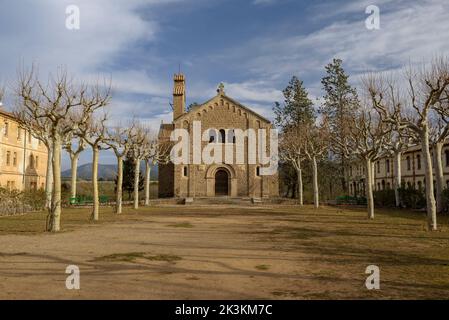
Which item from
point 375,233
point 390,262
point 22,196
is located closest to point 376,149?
point 375,233

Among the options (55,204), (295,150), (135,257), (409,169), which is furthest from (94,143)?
(409,169)

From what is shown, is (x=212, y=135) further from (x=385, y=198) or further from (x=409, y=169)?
(x=409, y=169)

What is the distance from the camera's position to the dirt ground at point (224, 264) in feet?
20.9

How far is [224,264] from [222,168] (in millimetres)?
33366

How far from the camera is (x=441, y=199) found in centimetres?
2509

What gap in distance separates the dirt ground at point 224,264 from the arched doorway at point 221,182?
88.9 feet

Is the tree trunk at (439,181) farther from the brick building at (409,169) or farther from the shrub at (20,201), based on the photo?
the shrub at (20,201)

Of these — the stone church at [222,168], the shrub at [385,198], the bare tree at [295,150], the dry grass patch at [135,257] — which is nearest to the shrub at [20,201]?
the stone church at [222,168]

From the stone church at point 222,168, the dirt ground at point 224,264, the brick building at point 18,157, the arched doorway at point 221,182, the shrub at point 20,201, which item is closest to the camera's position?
the dirt ground at point 224,264

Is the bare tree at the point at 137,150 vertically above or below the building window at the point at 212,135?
below

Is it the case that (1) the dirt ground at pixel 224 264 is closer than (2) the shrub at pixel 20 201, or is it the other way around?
(1) the dirt ground at pixel 224 264

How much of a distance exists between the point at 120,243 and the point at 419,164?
150ft

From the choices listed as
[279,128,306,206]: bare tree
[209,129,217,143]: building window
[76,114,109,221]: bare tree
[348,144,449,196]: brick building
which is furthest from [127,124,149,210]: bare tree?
[348,144,449,196]: brick building

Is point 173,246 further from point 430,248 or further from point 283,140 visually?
point 283,140
